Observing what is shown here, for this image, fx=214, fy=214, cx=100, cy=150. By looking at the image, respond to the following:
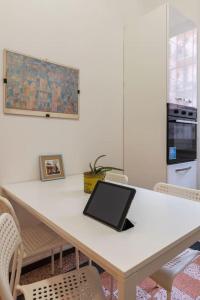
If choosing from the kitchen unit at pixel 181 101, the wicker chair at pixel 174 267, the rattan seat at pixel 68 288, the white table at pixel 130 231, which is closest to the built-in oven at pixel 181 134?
the kitchen unit at pixel 181 101

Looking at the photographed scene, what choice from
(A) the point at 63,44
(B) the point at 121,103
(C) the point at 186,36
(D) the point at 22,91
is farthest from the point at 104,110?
(C) the point at 186,36

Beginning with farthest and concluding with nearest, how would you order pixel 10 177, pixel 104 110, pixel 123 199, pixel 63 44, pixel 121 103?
pixel 121 103, pixel 104 110, pixel 63 44, pixel 10 177, pixel 123 199

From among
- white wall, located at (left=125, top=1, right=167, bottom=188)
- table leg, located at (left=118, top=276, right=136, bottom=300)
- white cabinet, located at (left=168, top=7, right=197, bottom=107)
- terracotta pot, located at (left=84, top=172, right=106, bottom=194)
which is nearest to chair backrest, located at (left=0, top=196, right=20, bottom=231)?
terracotta pot, located at (left=84, top=172, right=106, bottom=194)

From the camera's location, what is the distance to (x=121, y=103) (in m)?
2.53

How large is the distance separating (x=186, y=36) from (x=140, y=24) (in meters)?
0.50

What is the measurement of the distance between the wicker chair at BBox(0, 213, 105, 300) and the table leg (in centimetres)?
34

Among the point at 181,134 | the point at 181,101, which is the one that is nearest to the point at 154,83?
the point at 181,101

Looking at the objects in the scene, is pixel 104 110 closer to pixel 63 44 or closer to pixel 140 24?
pixel 63 44

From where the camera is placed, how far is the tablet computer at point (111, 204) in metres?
0.89

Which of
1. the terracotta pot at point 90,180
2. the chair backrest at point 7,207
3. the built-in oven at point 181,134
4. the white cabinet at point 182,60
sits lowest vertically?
the chair backrest at point 7,207

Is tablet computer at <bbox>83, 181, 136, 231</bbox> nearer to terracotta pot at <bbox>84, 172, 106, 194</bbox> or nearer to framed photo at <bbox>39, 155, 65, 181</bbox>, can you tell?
terracotta pot at <bbox>84, 172, 106, 194</bbox>

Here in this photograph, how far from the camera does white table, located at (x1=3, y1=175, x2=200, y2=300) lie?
66cm

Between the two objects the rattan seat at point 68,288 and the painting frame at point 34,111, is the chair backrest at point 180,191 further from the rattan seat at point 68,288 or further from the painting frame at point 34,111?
the painting frame at point 34,111

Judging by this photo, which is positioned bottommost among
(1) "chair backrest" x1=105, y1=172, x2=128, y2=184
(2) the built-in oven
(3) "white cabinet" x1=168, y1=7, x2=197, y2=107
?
(1) "chair backrest" x1=105, y1=172, x2=128, y2=184
